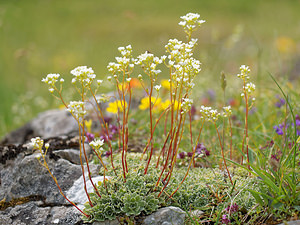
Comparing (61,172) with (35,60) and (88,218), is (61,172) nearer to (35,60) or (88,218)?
(88,218)

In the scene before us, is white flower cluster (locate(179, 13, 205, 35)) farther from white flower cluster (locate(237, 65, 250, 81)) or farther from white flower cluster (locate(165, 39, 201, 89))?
white flower cluster (locate(237, 65, 250, 81))

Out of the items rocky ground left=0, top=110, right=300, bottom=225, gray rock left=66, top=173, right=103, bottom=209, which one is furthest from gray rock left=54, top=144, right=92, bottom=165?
gray rock left=66, top=173, right=103, bottom=209

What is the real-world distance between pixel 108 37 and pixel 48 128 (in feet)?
30.3

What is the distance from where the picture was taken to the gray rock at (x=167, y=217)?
2125mm

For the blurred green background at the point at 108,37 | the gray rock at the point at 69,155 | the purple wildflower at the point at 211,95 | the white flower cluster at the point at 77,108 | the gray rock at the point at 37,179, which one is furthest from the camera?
the blurred green background at the point at 108,37

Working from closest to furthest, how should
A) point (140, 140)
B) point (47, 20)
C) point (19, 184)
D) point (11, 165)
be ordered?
point (19, 184) → point (11, 165) → point (140, 140) → point (47, 20)

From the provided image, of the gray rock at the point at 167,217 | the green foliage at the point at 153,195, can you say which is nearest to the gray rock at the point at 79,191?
the green foliage at the point at 153,195

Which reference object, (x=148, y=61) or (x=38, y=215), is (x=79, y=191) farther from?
(x=148, y=61)

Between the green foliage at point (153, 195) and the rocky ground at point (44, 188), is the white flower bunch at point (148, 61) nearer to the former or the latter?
the green foliage at point (153, 195)

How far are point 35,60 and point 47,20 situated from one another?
16.4 feet

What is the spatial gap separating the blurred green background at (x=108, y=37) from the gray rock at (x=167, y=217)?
245 cm

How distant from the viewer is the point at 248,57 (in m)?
10.5

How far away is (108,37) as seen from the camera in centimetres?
1298

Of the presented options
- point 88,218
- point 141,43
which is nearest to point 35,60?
point 141,43
